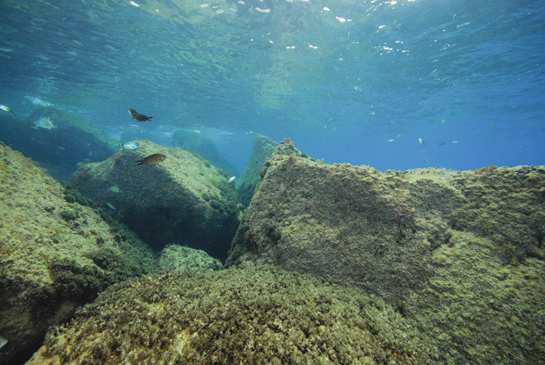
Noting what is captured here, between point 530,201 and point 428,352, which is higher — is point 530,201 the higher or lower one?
the higher one

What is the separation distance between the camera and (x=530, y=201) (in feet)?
12.8

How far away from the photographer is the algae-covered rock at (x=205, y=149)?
91.8ft

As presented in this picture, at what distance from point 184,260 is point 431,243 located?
19.7ft

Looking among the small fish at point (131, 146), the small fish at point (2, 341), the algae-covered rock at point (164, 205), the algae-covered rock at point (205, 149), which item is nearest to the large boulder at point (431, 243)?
the algae-covered rock at point (164, 205)

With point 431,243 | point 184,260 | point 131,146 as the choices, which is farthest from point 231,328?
point 131,146

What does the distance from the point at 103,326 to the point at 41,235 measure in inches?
103

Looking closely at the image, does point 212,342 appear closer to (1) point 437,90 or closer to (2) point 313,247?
(2) point 313,247

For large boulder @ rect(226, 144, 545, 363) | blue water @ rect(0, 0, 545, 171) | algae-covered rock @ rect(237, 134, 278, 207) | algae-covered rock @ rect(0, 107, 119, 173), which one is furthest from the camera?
algae-covered rock @ rect(0, 107, 119, 173)

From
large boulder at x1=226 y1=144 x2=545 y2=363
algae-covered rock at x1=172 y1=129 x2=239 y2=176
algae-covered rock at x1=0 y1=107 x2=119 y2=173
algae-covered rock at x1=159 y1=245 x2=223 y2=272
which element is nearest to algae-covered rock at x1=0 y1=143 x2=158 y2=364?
algae-covered rock at x1=159 y1=245 x2=223 y2=272

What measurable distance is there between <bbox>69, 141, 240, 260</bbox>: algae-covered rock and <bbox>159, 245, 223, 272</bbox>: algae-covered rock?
0.94m

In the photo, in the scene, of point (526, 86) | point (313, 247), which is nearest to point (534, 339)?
point (313, 247)

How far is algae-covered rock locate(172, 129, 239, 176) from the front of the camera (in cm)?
2797

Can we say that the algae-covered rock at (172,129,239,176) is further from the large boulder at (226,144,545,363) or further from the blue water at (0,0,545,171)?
the large boulder at (226,144,545,363)

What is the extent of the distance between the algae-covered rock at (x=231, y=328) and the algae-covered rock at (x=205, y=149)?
81.6 feet
